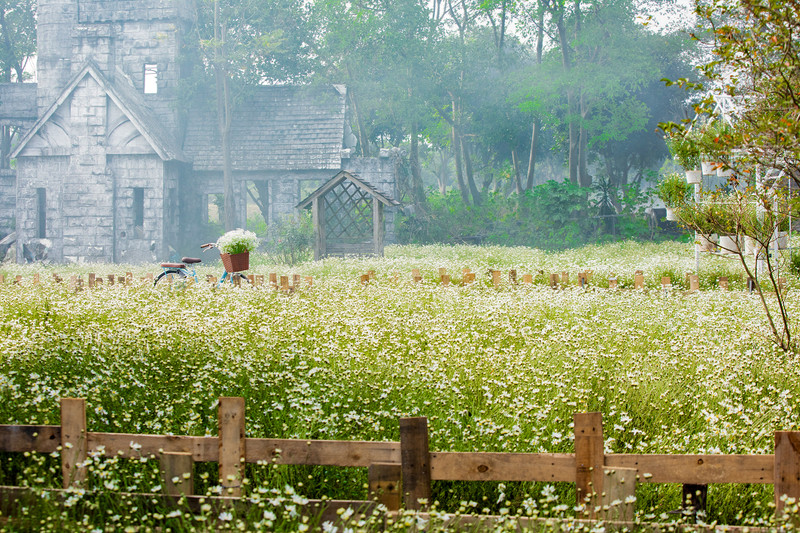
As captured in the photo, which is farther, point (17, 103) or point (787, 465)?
point (17, 103)

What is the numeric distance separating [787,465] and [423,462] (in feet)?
5.55

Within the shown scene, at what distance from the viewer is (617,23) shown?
3084cm

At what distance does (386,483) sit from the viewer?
347 cm

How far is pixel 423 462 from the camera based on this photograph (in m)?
3.48

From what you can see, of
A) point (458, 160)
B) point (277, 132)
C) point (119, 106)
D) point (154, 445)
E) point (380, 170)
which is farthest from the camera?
point (458, 160)

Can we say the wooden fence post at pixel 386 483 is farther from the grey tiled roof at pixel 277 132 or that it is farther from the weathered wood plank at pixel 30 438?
the grey tiled roof at pixel 277 132

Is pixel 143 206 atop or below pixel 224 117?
below

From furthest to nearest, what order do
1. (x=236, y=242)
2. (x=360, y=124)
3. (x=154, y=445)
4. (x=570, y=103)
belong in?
(x=360, y=124) < (x=570, y=103) < (x=236, y=242) < (x=154, y=445)

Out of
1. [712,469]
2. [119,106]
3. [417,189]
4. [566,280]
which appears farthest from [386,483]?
[417,189]

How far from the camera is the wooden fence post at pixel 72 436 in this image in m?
3.70

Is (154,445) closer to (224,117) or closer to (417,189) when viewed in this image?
(224,117)

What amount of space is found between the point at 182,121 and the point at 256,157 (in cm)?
423

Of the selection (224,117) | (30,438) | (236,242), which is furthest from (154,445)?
(224,117)

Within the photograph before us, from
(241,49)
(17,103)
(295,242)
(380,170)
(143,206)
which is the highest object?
(241,49)
